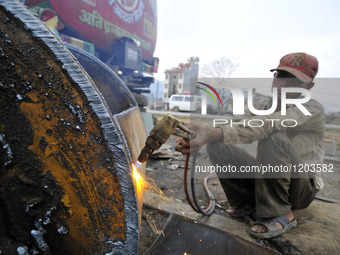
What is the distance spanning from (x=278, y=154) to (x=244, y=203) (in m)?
0.79

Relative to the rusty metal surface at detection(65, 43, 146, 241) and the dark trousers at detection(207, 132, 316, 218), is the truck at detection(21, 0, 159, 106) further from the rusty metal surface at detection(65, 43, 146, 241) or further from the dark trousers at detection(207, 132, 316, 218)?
the dark trousers at detection(207, 132, 316, 218)

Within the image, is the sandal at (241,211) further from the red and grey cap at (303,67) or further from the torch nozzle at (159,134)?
the torch nozzle at (159,134)

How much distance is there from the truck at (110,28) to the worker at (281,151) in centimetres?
313

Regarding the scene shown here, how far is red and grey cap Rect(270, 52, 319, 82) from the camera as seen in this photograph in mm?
1919

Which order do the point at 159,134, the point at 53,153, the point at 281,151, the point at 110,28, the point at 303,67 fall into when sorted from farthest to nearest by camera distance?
the point at 110,28 < the point at 303,67 < the point at 281,151 < the point at 159,134 < the point at 53,153

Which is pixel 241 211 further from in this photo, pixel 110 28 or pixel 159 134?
pixel 110 28

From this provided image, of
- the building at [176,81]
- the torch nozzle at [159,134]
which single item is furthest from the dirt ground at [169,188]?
the building at [176,81]

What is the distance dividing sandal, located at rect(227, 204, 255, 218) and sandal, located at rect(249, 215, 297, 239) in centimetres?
26

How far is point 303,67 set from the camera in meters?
1.95

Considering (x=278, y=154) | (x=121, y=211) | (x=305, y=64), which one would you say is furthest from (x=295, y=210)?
(x=121, y=211)

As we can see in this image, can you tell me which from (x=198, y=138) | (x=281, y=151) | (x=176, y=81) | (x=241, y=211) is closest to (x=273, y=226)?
(x=241, y=211)

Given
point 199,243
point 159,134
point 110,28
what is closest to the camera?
point 159,134

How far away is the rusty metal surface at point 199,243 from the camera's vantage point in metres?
1.43

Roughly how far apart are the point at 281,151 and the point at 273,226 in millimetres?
673
